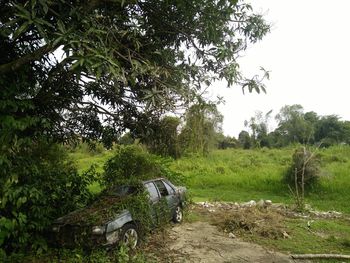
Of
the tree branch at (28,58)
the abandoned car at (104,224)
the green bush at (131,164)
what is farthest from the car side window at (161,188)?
the tree branch at (28,58)

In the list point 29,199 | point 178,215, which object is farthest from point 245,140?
point 29,199

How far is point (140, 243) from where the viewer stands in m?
6.98

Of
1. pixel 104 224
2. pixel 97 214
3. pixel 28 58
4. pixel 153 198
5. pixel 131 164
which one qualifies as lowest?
pixel 104 224

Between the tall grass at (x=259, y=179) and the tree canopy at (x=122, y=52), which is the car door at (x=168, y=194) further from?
the tall grass at (x=259, y=179)

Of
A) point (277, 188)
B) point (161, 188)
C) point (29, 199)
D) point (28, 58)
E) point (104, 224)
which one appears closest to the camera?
point (28, 58)

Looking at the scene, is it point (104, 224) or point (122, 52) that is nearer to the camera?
point (122, 52)

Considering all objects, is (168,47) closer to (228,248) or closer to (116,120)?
(116,120)

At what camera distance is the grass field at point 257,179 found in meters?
16.2

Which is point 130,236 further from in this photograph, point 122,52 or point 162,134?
point 122,52

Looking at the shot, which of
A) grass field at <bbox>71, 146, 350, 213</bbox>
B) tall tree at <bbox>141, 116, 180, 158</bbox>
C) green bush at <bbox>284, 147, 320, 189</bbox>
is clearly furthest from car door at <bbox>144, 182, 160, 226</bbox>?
green bush at <bbox>284, 147, 320, 189</bbox>

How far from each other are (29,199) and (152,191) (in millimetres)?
2842

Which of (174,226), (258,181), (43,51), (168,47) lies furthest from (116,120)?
(258,181)

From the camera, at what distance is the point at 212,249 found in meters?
7.31

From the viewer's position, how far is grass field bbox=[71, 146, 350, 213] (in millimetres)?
16208
